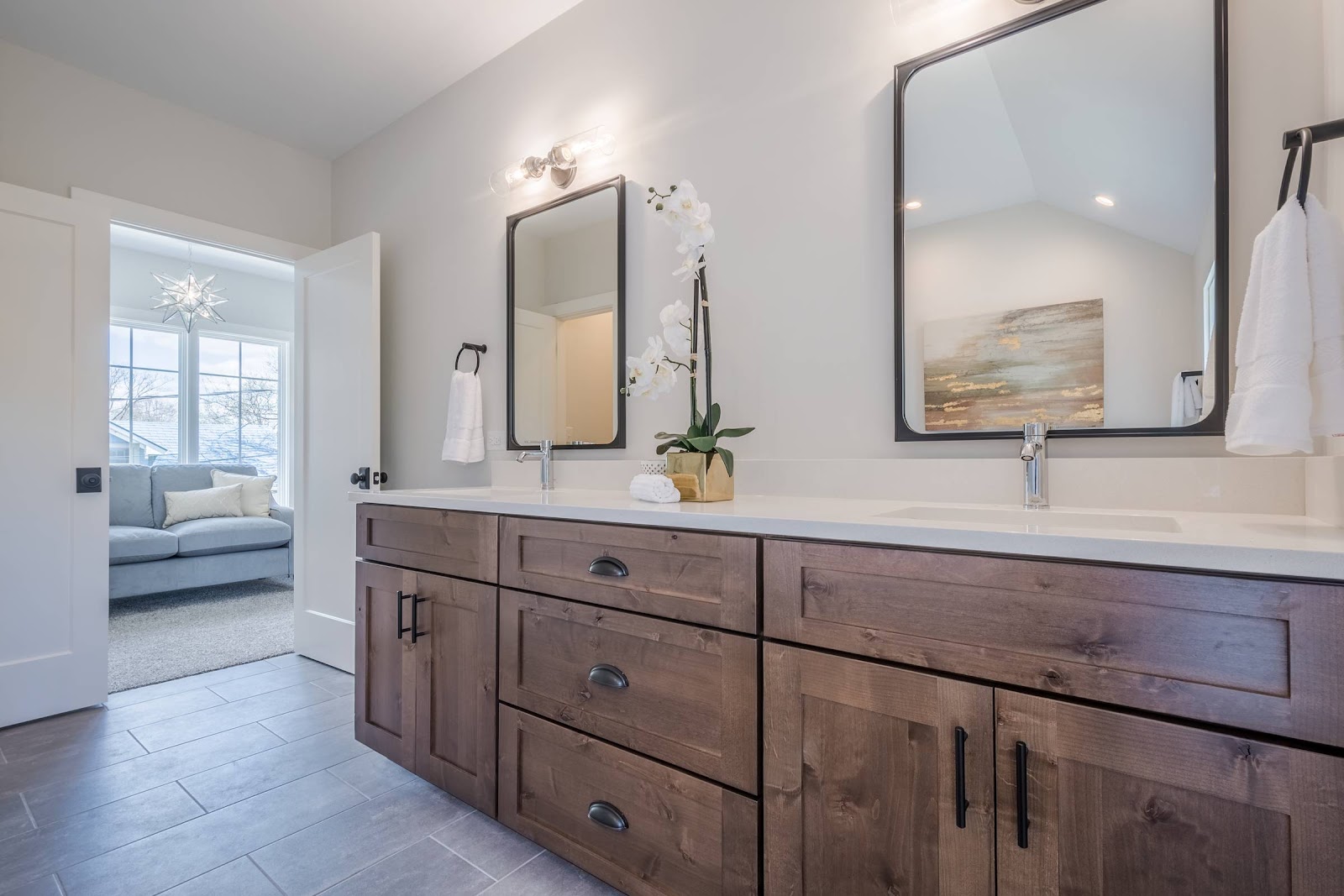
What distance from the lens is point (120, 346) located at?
5.14m

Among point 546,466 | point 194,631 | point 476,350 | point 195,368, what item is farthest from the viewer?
point 195,368

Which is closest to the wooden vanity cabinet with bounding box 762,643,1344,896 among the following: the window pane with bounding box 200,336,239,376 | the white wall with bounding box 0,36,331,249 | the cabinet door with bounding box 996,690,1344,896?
the cabinet door with bounding box 996,690,1344,896

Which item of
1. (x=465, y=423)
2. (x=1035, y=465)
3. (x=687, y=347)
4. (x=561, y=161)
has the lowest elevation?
(x=1035, y=465)

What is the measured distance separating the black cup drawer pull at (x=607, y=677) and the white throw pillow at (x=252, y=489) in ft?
15.9

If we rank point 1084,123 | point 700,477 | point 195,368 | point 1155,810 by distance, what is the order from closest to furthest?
point 1155,810
point 1084,123
point 700,477
point 195,368

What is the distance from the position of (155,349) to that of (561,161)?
16.6 feet

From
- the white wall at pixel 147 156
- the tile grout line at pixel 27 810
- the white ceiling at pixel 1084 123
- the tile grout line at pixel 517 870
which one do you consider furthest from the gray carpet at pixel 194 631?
the white ceiling at pixel 1084 123

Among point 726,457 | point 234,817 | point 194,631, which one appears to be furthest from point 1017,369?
point 194,631

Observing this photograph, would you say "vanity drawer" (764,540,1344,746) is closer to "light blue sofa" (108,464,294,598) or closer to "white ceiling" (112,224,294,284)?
"light blue sofa" (108,464,294,598)

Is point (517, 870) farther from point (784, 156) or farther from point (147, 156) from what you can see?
point (147, 156)

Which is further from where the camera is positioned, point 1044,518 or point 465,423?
point 465,423

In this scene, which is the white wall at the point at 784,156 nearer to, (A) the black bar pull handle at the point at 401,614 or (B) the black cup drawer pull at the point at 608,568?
(B) the black cup drawer pull at the point at 608,568

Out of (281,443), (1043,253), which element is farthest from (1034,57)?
(281,443)

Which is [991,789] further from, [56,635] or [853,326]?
[56,635]
